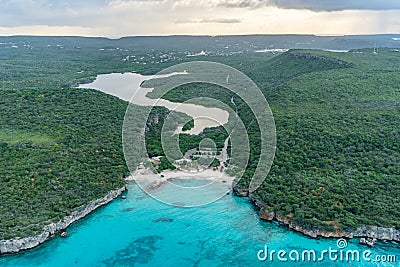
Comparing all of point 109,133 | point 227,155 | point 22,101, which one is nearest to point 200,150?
point 227,155

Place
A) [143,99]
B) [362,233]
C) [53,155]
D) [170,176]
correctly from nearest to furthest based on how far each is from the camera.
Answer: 1. [362,233]
2. [53,155]
3. [170,176]
4. [143,99]

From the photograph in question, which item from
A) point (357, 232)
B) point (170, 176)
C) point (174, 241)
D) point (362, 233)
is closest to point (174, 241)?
point (174, 241)

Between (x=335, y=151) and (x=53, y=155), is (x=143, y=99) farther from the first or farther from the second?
(x=335, y=151)

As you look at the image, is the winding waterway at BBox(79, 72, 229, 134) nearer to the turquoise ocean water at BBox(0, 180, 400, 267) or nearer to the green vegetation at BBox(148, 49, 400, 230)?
the green vegetation at BBox(148, 49, 400, 230)

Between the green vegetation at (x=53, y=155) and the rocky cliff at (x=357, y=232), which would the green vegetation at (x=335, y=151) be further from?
the green vegetation at (x=53, y=155)

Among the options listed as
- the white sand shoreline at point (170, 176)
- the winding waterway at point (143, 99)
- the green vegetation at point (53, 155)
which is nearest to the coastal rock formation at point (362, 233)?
the white sand shoreline at point (170, 176)

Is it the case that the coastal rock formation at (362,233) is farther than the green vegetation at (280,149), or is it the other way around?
the green vegetation at (280,149)
